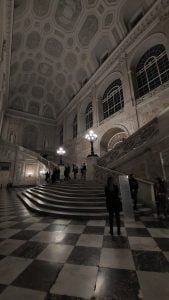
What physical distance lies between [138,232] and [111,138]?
1343cm

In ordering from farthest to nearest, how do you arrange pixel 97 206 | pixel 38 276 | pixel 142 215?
pixel 97 206 < pixel 142 215 < pixel 38 276

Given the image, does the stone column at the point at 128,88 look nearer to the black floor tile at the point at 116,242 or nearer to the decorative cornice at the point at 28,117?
the black floor tile at the point at 116,242

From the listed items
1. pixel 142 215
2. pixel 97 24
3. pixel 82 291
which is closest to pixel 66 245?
pixel 82 291

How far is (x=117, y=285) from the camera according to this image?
1505 millimetres

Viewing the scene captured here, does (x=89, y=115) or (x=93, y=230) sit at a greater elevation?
(x=89, y=115)

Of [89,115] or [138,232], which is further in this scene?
[89,115]

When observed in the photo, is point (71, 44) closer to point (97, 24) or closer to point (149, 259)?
point (97, 24)

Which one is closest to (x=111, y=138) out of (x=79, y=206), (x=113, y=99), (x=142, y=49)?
(x=113, y=99)

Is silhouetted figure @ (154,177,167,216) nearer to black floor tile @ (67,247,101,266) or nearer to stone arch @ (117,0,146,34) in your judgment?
black floor tile @ (67,247,101,266)

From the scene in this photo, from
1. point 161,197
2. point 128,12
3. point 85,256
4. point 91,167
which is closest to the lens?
point 85,256

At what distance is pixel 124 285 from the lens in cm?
151

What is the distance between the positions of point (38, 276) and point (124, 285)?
3.35 ft

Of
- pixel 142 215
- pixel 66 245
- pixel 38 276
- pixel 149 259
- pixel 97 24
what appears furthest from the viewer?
pixel 97 24

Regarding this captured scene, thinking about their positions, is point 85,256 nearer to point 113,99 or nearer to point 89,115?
point 113,99
